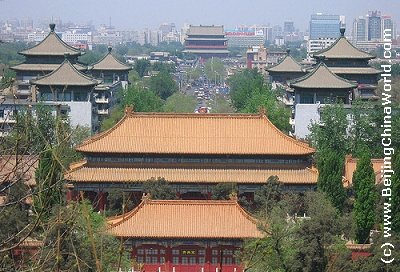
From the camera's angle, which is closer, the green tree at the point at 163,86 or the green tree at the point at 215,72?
the green tree at the point at 163,86

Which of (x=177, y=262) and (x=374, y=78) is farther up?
(x=374, y=78)

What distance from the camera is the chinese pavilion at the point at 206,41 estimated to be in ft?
443

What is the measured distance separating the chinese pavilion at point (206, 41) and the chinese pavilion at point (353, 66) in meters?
89.2

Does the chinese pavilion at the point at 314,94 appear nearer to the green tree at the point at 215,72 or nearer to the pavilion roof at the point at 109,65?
the pavilion roof at the point at 109,65

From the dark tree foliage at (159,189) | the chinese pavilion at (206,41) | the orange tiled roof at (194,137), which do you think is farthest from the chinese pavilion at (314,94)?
the chinese pavilion at (206,41)

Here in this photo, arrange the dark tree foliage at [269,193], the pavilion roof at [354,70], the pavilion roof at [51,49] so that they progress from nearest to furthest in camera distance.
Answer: the dark tree foliage at [269,193] < the pavilion roof at [354,70] < the pavilion roof at [51,49]

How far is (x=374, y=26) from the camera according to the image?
154875 mm

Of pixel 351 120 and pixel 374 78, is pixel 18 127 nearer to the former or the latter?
pixel 351 120

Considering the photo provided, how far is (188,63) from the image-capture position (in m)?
128

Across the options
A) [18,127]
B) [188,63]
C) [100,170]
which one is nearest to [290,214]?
[100,170]

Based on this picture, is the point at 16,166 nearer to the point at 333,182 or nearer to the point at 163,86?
the point at 333,182

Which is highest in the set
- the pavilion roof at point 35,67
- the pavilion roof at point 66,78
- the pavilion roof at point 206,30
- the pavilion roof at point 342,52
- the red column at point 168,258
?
the pavilion roof at point 206,30

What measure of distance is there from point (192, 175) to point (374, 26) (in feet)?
438

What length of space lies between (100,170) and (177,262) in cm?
629
